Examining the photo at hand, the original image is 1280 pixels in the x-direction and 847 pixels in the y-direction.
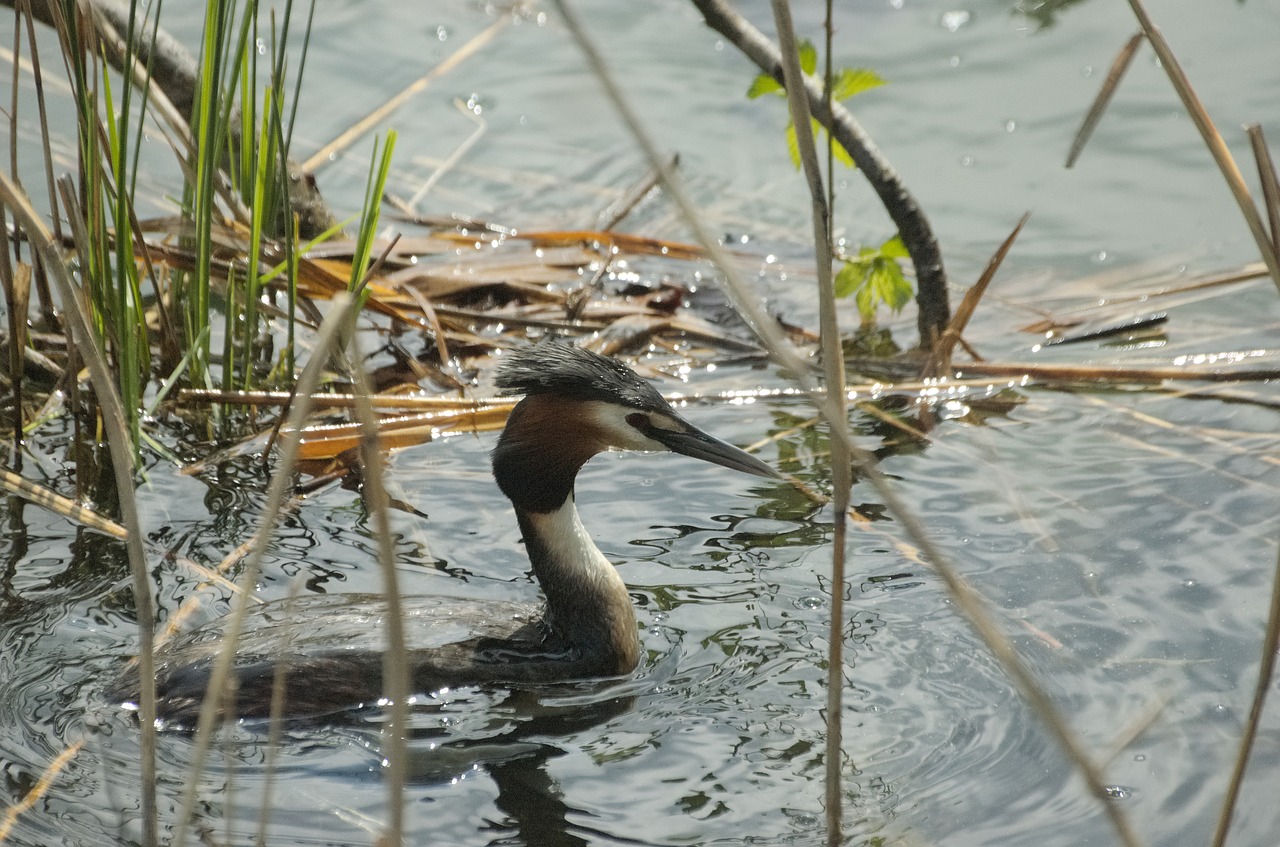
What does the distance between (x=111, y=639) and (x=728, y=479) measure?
212 centimetres

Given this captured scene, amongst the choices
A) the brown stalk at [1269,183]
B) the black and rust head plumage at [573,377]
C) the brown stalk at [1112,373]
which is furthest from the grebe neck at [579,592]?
the brown stalk at [1269,183]

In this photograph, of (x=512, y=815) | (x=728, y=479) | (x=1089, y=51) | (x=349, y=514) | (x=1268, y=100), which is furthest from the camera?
(x=1089, y=51)

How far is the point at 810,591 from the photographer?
14.5 ft

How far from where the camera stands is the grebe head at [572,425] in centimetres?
409

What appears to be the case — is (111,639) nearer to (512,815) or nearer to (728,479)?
(512,815)

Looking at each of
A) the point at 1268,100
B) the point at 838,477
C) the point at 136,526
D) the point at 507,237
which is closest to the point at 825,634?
the point at 838,477

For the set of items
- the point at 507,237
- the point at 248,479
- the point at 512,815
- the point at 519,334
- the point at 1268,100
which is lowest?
the point at 512,815

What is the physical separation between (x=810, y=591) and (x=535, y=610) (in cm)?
82

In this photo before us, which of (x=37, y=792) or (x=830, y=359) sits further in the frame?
(x=37, y=792)

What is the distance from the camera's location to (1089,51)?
897cm

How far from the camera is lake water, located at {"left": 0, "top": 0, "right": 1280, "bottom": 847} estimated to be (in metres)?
3.45

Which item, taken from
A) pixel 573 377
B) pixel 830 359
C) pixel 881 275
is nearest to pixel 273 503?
pixel 830 359

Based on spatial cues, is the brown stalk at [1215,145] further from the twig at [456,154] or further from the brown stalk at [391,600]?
the twig at [456,154]

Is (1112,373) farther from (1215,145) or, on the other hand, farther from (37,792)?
(37,792)
